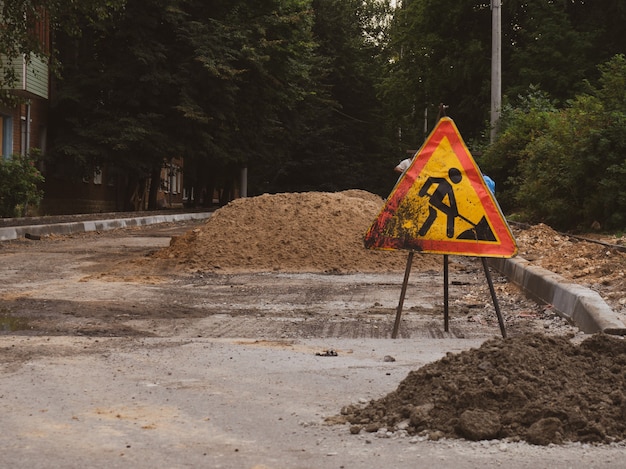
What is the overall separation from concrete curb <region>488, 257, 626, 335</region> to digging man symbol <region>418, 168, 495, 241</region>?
975mm

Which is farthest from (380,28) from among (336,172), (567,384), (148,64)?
(567,384)

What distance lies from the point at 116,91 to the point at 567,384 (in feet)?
107

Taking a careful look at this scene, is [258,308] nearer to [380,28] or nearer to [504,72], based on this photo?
[504,72]

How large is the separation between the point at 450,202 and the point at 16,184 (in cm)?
1989

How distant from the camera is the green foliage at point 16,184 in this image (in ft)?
84.7

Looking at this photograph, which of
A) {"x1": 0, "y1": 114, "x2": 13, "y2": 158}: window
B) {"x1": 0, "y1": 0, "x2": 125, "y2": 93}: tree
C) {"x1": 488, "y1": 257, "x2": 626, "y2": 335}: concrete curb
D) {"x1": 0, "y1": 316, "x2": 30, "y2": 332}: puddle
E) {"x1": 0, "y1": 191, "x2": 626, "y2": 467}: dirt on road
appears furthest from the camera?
{"x1": 0, "y1": 114, "x2": 13, "y2": 158}: window

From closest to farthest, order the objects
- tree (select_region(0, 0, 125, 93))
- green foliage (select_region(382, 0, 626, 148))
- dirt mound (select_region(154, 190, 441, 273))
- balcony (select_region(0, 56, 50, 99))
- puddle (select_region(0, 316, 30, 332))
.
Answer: puddle (select_region(0, 316, 30, 332)), dirt mound (select_region(154, 190, 441, 273)), tree (select_region(0, 0, 125, 93)), balcony (select_region(0, 56, 50, 99)), green foliage (select_region(382, 0, 626, 148))

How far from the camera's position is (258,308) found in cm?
998

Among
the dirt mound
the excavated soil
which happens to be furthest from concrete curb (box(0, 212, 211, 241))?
the excavated soil

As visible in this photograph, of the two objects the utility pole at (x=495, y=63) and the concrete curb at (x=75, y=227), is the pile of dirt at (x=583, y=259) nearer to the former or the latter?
the concrete curb at (x=75, y=227)

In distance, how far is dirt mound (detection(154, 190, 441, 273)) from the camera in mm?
15438

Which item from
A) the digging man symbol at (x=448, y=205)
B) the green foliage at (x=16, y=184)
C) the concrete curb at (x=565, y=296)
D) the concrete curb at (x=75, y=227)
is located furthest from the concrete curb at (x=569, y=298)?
the green foliage at (x=16, y=184)

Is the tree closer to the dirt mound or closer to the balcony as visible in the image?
the balcony

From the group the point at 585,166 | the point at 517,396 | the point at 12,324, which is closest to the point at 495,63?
the point at 585,166
